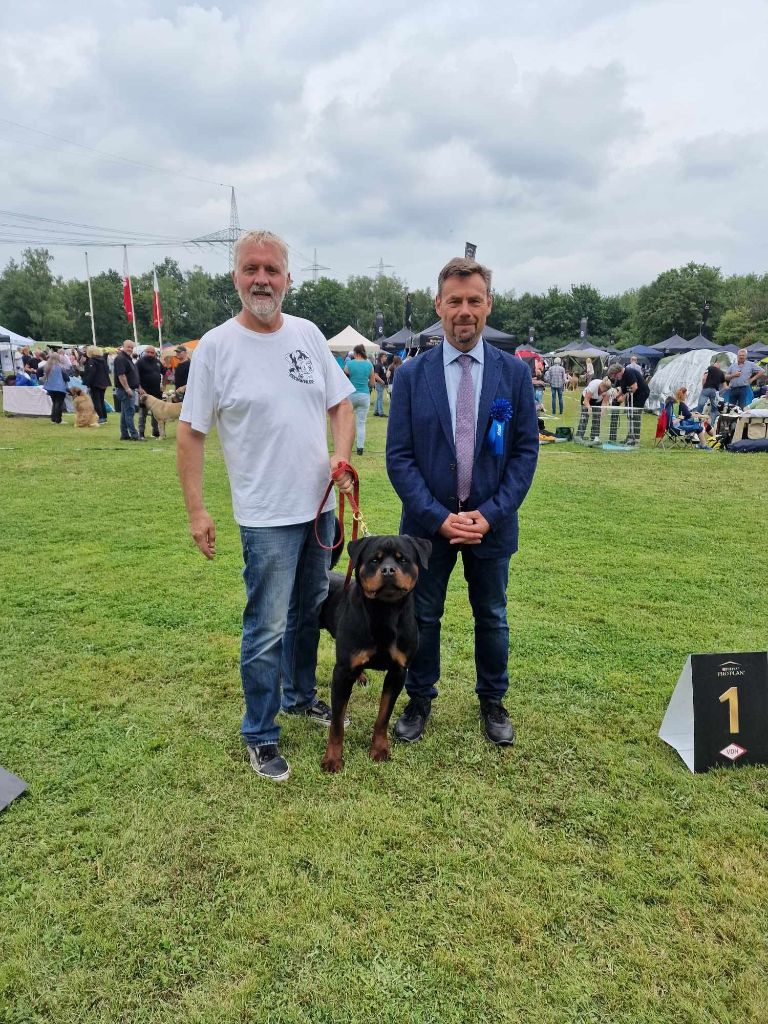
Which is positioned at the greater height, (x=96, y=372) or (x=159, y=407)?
(x=96, y=372)

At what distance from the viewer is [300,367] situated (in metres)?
2.66

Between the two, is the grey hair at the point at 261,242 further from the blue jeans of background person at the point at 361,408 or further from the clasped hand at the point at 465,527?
the blue jeans of background person at the point at 361,408

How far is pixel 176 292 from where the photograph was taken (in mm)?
88312

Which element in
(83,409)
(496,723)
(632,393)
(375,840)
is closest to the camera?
(375,840)

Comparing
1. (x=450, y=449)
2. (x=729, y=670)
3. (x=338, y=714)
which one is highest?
(x=450, y=449)

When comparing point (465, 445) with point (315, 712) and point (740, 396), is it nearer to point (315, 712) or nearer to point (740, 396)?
point (315, 712)

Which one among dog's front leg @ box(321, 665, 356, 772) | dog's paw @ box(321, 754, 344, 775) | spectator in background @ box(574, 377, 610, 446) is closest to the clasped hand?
dog's front leg @ box(321, 665, 356, 772)

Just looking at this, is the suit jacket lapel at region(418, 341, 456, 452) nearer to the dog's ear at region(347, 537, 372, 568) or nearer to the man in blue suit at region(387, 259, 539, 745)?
the man in blue suit at region(387, 259, 539, 745)

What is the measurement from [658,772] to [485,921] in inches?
48.8

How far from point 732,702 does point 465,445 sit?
1746 millimetres

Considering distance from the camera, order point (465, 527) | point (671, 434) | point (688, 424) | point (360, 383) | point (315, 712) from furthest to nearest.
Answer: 1. point (671, 434)
2. point (688, 424)
3. point (360, 383)
4. point (315, 712)
5. point (465, 527)

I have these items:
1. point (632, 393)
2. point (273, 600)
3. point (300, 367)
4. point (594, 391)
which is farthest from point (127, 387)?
point (632, 393)

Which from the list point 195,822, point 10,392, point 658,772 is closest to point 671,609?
point 658,772

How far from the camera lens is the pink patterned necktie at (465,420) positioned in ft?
9.52
